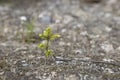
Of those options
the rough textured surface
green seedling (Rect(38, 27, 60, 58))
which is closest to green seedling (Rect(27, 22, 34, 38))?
the rough textured surface

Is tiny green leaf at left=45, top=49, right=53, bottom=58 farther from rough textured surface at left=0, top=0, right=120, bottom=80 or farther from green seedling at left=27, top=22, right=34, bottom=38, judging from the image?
green seedling at left=27, top=22, right=34, bottom=38

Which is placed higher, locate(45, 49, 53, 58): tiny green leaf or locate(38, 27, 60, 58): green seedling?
locate(38, 27, 60, 58): green seedling

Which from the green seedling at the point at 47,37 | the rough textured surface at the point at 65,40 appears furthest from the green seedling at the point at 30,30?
the green seedling at the point at 47,37

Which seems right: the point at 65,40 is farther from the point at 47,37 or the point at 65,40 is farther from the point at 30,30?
the point at 47,37

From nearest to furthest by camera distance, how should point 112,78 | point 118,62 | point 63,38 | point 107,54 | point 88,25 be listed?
point 112,78, point 118,62, point 107,54, point 63,38, point 88,25

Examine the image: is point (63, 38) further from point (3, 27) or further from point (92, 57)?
point (3, 27)

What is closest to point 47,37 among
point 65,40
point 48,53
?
point 48,53

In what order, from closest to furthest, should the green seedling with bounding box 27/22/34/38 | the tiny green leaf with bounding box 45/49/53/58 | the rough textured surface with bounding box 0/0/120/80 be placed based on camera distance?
1. the rough textured surface with bounding box 0/0/120/80
2. the tiny green leaf with bounding box 45/49/53/58
3. the green seedling with bounding box 27/22/34/38

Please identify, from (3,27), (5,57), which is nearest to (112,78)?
(5,57)

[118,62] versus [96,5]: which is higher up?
[96,5]
